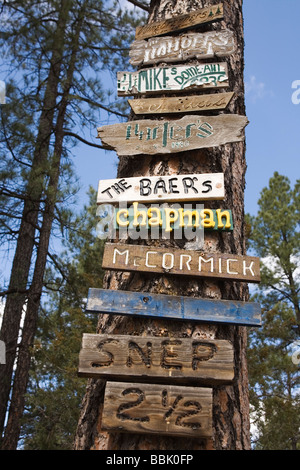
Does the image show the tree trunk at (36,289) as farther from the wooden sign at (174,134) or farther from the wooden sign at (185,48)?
the wooden sign at (174,134)

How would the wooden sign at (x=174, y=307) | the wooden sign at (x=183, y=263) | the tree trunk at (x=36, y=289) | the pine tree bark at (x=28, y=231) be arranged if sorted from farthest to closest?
the pine tree bark at (x=28, y=231)
the tree trunk at (x=36, y=289)
the wooden sign at (x=183, y=263)
the wooden sign at (x=174, y=307)

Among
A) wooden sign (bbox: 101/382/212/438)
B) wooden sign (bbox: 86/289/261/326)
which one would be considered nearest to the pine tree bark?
wooden sign (bbox: 86/289/261/326)

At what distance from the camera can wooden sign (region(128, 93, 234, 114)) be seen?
2.89m

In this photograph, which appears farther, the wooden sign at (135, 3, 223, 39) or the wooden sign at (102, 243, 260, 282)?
the wooden sign at (135, 3, 223, 39)

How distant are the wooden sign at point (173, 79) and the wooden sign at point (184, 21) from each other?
0.33 metres

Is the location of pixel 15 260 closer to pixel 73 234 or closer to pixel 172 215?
pixel 73 234

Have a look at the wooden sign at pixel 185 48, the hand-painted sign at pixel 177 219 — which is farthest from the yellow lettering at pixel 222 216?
the wooden sign at pixel 185 48

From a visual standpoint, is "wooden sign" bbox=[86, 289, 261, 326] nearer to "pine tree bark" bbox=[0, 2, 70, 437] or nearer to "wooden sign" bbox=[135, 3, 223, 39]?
"wooden sign" bbox=[135, 3, 223, 39]

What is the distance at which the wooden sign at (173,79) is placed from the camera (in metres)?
2.99

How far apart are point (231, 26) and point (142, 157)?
134 centimetres

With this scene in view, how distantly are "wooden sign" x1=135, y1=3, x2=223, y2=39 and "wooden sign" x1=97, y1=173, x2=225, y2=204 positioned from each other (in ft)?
3.77
